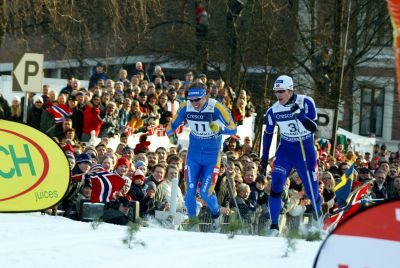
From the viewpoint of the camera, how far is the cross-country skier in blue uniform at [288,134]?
530 inches

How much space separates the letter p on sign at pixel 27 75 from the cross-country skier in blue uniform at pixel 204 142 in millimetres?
2074

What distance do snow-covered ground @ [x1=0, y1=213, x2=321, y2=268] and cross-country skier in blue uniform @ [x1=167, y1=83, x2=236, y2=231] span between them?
16.3ft

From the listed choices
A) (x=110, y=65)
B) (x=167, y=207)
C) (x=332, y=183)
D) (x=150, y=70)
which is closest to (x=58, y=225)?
(x=167, y=207)

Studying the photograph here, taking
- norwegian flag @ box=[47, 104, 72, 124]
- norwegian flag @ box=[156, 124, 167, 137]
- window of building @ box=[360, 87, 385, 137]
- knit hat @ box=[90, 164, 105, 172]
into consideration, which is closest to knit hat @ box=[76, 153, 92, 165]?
knit hat @ box=[90, 164, 105, 172]

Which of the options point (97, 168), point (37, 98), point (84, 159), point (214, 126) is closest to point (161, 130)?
point (37, 98)

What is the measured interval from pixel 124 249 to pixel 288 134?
600 cm

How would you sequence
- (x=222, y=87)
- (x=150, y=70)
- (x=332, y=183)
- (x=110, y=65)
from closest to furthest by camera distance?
(x=332, y=183)
(x=222, y=87)
(x=110, y=65)
(x=150, y=70)

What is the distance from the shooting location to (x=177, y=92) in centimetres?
2356

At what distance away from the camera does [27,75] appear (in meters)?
→ 14.9

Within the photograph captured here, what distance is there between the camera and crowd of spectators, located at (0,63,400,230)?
14.1 meters

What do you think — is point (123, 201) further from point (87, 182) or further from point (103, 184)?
point (87, 182)

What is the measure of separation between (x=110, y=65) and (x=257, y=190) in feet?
77.3

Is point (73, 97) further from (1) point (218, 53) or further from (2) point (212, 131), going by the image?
(1) point (218, 53)

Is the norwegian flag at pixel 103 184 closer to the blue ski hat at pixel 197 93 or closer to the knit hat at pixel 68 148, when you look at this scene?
the knit hat at pixel 68 148
